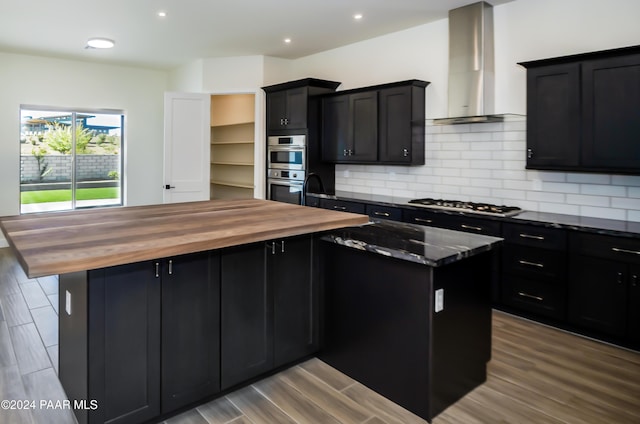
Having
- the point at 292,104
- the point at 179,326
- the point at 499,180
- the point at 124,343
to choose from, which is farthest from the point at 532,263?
Result: the point at 292,104

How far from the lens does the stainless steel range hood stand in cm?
412

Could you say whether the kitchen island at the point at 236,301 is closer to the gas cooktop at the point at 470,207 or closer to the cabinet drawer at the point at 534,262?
the cabinet drawer at the point at 534,262

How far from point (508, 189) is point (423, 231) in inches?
69.5

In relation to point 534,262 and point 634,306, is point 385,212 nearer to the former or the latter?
point 534,262

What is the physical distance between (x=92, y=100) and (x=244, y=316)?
6.03 meters

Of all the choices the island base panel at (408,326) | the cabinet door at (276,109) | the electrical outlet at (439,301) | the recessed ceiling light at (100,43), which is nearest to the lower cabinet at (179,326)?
the island base panel at (408,326)

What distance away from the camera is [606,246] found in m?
3.11

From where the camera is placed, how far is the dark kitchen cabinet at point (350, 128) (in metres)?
5.04

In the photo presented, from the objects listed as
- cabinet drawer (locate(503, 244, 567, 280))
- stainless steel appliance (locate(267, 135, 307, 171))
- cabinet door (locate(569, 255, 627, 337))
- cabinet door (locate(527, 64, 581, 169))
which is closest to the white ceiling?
cabinet door (locate(527, 64, 581, 169))

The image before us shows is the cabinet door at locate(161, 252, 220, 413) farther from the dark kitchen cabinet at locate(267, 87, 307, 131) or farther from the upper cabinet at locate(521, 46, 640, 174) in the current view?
the dark kitchen cabinet at locate(267, 87, 307, 131)

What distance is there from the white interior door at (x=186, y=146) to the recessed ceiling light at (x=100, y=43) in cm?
90

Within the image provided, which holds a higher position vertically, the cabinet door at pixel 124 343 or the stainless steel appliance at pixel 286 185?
the stainless steel appliance at pixel 286 185

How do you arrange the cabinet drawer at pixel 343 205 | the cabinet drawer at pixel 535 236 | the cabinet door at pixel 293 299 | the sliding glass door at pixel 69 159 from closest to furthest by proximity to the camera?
the cabinet door at pixel 293 299 < the cabinet drawer at pixel 535 236 < the cabinet drawer at pixel 343 205 < the sliding glass door at pixel 69 159

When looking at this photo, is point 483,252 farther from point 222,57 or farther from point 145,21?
point 222,57
